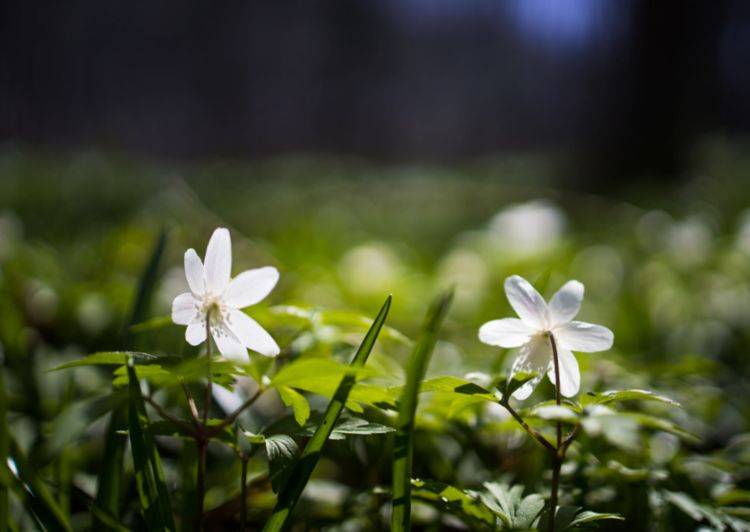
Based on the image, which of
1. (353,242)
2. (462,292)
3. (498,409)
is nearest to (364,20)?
(353,242)

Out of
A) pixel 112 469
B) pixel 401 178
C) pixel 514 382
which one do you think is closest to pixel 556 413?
pixel 514 382

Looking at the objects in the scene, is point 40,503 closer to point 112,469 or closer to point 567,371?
point 112,469

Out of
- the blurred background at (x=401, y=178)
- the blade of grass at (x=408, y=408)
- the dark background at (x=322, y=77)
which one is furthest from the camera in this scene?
the dark background at (x=322, y=77)

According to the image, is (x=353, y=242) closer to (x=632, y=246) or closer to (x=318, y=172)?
(x=632, y=246)

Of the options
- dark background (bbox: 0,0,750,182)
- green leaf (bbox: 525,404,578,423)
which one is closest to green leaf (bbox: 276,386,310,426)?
green leaf (bbox: 525,404,578,423)

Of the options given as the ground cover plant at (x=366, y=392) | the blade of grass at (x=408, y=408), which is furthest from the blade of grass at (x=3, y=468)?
the blade of grass at (x=408, y=408)

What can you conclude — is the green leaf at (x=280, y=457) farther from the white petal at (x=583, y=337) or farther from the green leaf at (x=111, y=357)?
the white petal at (x=583, y=337)

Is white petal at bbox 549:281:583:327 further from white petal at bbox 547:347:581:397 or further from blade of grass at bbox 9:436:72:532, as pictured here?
blade of grass at bbox 9:436:72:532
